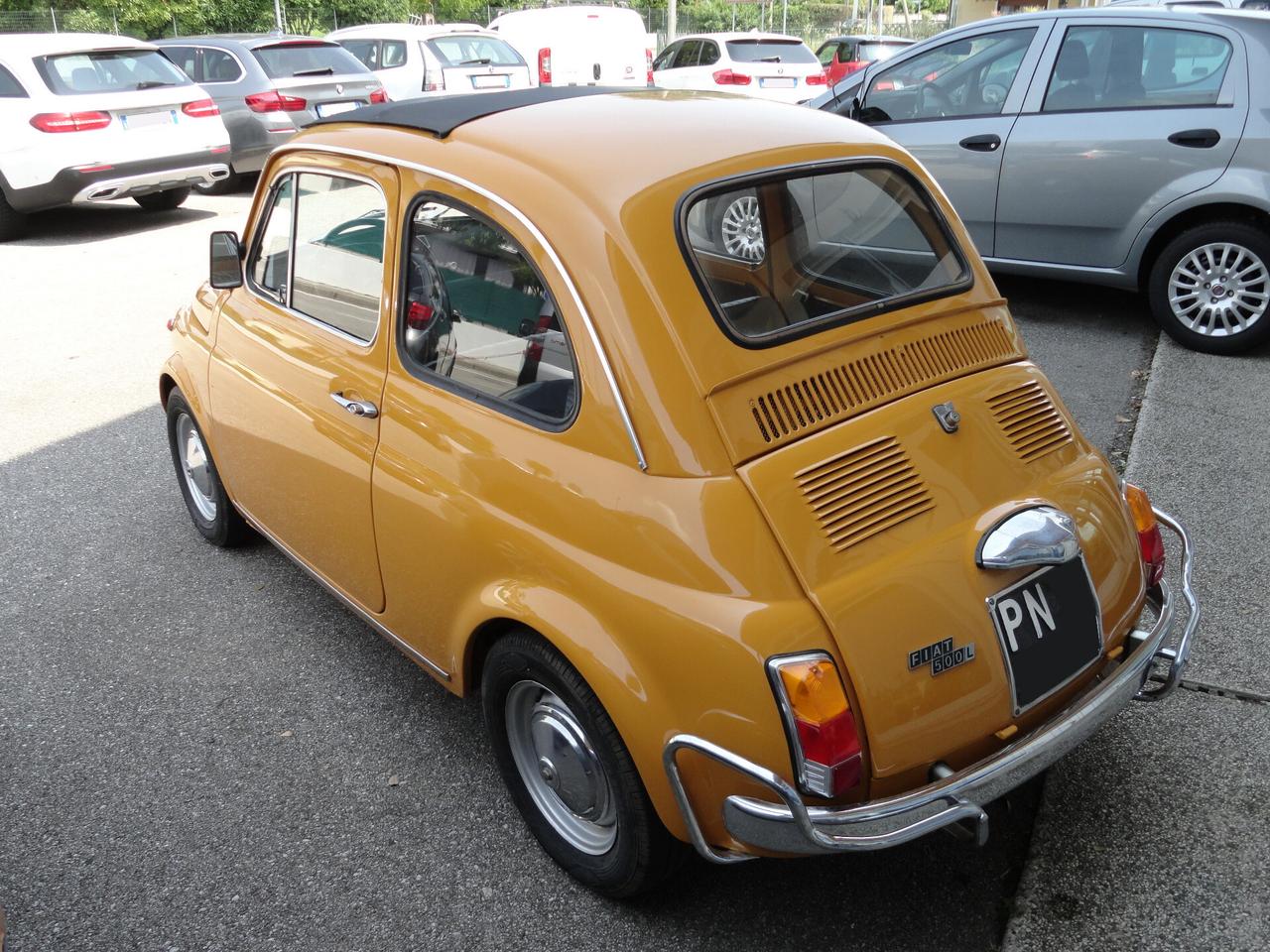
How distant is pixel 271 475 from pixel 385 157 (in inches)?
47.4

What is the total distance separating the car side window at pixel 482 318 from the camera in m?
2.65

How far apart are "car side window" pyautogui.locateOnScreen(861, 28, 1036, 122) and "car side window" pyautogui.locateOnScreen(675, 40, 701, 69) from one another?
353 inches

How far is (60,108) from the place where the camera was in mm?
10102

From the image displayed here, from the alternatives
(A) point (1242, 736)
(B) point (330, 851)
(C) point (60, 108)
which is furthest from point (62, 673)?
(C) point (60, 108)

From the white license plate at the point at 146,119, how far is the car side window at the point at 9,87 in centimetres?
86

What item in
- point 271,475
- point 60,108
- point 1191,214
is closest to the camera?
point 271,475

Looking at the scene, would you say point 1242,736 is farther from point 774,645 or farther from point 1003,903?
point 774,645

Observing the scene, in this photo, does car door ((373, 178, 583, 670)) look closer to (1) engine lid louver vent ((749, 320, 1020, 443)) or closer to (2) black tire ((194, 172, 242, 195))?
(1) engine lid louver vent ((749, 320, 1020, 443))

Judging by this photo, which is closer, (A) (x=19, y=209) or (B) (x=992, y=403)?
(B) (x=992, y=403)

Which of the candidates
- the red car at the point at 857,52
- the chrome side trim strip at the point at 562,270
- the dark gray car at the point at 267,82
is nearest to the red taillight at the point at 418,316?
the chrome side trim strip at the point at 562,270

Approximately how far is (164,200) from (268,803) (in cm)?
1066

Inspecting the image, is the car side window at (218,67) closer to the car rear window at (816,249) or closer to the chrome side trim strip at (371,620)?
the chrome side trim strip at (371,620)

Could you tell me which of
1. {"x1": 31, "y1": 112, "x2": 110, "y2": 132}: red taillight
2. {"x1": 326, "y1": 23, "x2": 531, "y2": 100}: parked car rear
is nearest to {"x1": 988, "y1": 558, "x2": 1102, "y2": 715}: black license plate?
{"x1": 31, "y1": 112, "x2": 110, "y2": 132}: red taillight

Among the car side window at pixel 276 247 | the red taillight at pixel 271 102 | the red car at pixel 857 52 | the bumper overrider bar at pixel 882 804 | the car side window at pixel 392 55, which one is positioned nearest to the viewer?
the bumper overrider bar at pixel 882 804
